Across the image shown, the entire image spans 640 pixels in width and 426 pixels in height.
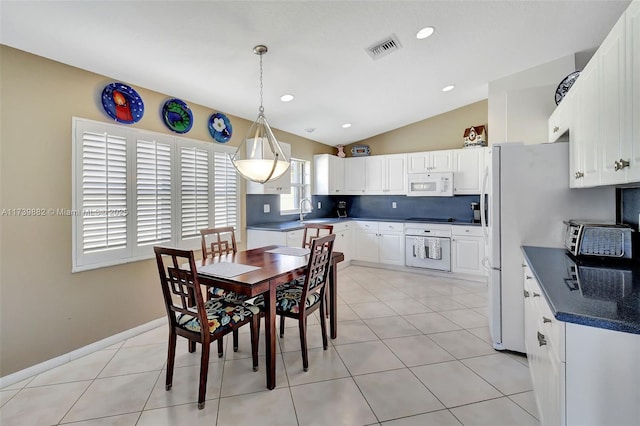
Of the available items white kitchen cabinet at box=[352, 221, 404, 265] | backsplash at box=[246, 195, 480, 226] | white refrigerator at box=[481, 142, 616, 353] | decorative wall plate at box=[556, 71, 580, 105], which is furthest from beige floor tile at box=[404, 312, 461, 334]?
decorative wall plate at box=[556, 71, 580, 105]

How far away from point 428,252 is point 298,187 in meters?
2.47

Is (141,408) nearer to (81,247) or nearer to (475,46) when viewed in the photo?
(81,247)

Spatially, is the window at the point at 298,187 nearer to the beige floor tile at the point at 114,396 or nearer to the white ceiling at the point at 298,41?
the white ceiling at the point at 298,41

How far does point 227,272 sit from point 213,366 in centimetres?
80

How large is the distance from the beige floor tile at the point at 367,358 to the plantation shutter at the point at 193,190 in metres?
2.05

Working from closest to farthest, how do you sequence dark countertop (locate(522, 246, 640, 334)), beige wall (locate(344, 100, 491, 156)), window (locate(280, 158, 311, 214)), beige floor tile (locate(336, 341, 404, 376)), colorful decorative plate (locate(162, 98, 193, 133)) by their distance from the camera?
dark countertop (locate(522, 246, 640, 334))
beige floor tile (locate(336, 341, 404, 376))
colorful decorative plate (locate(162, 98, 193, 133))
beige wall (locate(344, 100, 491, 156))
window (locate(280, 158, 311, 214))

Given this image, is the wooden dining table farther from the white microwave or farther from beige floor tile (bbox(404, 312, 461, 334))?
the white microwave

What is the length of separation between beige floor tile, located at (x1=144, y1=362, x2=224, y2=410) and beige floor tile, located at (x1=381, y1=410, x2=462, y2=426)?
116cm

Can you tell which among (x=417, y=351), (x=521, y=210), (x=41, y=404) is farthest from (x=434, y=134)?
(x=41, y=404)

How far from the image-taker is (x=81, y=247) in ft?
8.02

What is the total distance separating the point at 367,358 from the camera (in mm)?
2389

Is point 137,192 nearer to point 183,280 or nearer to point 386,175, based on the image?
point 183,280

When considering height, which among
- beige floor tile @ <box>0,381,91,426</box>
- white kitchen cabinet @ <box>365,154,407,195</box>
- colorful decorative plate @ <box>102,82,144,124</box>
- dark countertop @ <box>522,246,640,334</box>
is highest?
colorful decorative plate @ <box>102,82,144,124</box>

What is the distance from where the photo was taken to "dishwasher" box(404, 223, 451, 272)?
4.62 m
